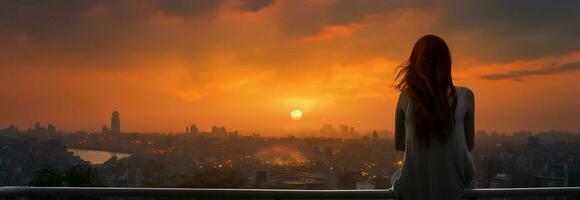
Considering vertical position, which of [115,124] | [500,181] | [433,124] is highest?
[115,124]

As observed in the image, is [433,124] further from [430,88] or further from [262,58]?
[262,58]

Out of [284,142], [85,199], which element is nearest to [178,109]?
[284,142]

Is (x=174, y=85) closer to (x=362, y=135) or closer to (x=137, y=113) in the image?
(x=137, y=113)

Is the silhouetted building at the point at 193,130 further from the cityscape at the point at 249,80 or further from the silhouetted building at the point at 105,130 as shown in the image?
the silhouetted building at the point at 105,130

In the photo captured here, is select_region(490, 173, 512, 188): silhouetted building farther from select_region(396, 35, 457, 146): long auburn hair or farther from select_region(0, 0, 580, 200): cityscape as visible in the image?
select_region(396, 35, 457, 146): long auburn hair

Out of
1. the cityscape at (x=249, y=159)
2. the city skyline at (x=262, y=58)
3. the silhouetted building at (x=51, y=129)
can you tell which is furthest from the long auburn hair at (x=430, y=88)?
the silhouetted building at (x=51, y=129)

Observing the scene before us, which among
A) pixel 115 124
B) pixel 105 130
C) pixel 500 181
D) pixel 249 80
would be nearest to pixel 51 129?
pixel 105 130
